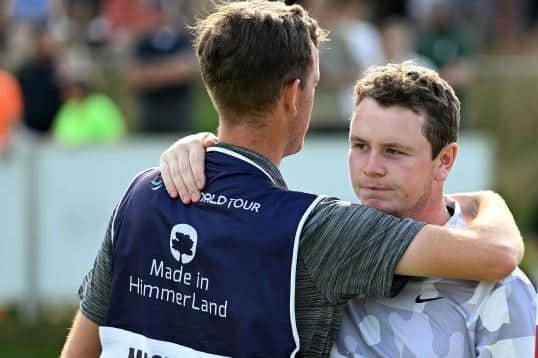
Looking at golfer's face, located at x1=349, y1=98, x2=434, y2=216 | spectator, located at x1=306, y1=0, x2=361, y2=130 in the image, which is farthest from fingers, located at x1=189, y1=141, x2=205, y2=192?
spectator, located at x1=306, y1=0, x2=361, y2=130

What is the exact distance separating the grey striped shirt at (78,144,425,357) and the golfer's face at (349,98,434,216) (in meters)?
0.17

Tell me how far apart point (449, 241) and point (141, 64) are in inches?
354

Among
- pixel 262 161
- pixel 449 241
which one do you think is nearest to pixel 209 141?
pixel 262 161

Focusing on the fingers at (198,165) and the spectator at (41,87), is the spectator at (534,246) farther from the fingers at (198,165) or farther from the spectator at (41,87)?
the fingers at (198,165)

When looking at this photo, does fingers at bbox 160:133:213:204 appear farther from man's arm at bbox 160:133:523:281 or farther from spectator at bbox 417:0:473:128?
spectator at bbox 417:0:473:128

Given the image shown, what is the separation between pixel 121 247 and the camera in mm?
3582

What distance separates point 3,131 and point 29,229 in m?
0.98

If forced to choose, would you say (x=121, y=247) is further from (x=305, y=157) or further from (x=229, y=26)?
(x=305, y=157)

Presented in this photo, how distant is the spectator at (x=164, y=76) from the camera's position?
1191 cm

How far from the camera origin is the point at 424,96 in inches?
138

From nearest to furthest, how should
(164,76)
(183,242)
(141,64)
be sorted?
(183,242)
(164,76)
(141,64)

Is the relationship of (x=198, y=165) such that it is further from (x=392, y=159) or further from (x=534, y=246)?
(x=534, y=246)

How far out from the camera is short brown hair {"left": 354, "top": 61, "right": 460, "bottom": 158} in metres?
3.49

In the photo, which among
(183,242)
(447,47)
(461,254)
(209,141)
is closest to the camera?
(461,254)
